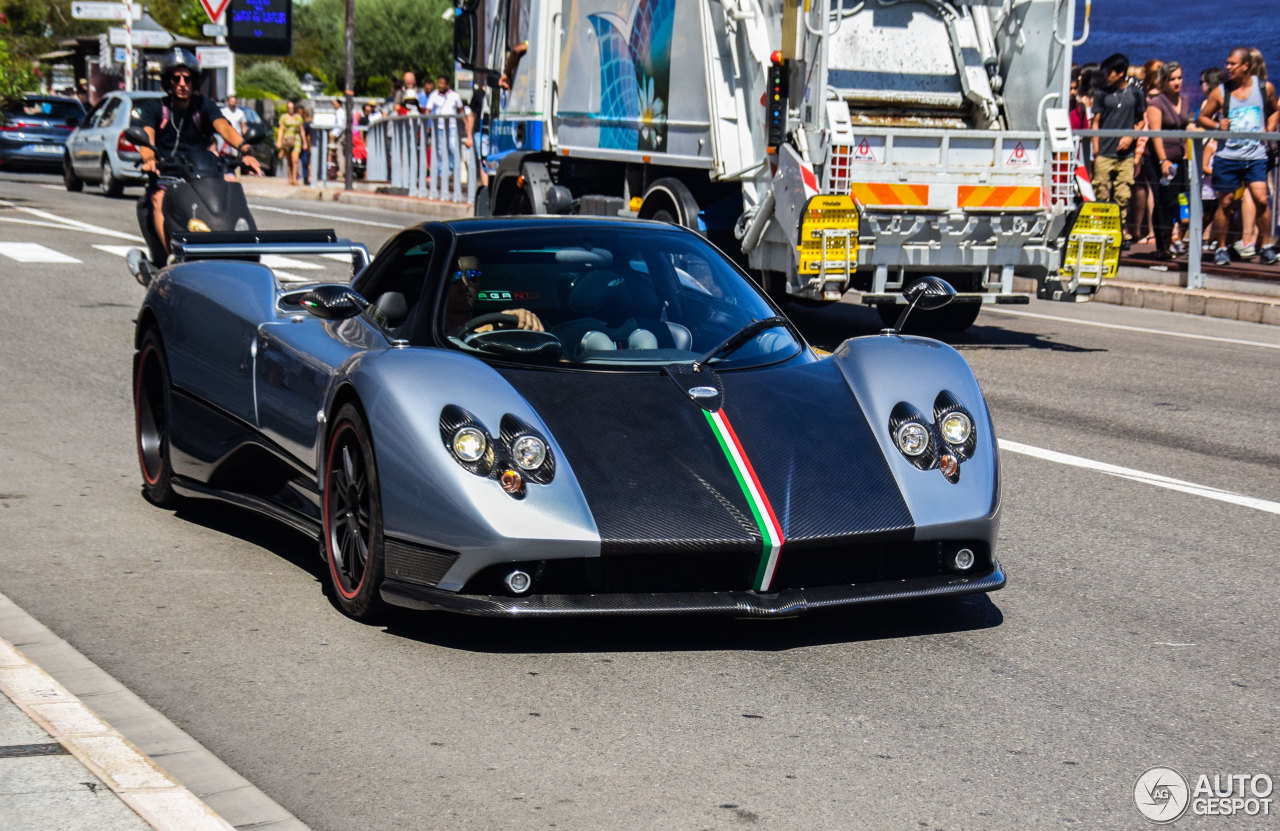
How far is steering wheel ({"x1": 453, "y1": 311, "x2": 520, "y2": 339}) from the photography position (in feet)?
18.6

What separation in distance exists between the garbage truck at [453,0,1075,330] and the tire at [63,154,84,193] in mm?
17353

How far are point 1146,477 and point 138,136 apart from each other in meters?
6.48

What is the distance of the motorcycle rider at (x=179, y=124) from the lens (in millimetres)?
10898

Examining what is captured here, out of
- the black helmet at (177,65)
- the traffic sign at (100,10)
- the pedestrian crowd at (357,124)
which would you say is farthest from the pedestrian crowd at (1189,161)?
the traffic sign at (100,10)

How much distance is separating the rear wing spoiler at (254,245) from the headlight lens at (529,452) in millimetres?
2592

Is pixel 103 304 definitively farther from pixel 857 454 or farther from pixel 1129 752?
pixel 1129 752

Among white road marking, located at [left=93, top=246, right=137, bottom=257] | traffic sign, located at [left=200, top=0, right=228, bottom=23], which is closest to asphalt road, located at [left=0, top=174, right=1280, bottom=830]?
A: white road marking, located at [left=93, top=246, right=137, bottom=257]

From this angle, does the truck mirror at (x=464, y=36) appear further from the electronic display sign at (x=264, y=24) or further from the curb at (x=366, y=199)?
the electronic display sign at (x=264, y=24)

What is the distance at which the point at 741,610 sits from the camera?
4.68m

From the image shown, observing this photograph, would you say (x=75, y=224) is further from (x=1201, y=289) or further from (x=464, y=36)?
(x=1201, y=289)

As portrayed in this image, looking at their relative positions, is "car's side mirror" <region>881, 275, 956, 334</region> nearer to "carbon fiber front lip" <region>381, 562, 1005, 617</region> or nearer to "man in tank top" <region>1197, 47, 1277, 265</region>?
"carbon fiber front lip" <region>381, 562, 1005, 617</region>

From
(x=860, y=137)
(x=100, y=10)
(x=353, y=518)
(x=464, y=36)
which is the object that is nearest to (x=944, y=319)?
(x=860, y=137)

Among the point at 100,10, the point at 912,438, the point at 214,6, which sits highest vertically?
the point at 100,10

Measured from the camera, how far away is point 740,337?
579 centimetres
